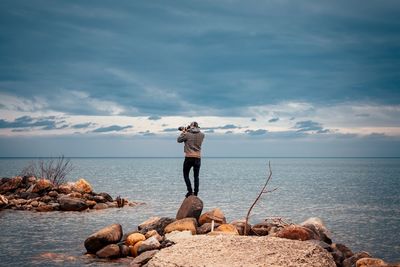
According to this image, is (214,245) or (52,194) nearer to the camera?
(214,245)

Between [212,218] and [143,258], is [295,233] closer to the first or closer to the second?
[212,218]

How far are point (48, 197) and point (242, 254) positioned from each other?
22.6 meters

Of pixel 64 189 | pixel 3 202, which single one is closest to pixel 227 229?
pixel 3 202

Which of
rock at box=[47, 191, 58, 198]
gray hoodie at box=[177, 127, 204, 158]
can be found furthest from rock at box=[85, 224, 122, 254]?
rock at box=[47, 191, 58, 198]

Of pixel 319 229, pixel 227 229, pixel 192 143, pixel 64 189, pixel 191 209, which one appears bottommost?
pixel 319 229

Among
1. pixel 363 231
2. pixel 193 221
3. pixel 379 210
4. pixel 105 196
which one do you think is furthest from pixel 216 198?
pixel 193 221

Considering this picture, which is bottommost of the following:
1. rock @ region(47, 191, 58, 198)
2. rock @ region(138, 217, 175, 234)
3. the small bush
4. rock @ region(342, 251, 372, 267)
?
rock @ region(342, 251, 372, 267)

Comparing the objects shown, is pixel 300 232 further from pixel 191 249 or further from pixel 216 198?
pixel 216 198

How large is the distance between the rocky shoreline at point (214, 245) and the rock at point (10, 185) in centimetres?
1996

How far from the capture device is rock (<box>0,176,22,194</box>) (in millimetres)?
33312

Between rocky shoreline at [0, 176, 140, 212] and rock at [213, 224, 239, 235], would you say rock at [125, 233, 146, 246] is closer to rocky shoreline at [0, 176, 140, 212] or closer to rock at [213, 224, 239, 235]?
rock at [213, 224, 239, 235]

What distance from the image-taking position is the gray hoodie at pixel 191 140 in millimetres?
17484

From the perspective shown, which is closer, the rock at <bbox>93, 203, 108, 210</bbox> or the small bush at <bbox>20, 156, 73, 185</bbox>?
the rock at <bbox>93, 203, 108, 210</bbox>

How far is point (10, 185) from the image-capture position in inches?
1328
